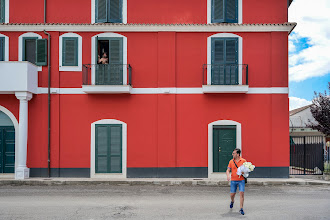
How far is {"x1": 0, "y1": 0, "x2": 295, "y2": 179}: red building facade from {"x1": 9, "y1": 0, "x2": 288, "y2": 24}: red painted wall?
45 millimetres

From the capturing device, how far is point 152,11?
52.2ft

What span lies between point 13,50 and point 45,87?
7.32ft

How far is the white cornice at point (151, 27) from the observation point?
51.3 ft

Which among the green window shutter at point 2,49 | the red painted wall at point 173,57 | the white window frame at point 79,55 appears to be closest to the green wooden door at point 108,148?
the red painted wall at point 173,57

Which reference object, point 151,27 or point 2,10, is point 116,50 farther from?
point 2,10

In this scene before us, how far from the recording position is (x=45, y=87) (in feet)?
51.8

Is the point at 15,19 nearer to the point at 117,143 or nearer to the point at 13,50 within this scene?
the point at 13,50

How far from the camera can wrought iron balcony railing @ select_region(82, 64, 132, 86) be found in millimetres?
15445

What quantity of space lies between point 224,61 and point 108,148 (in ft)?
21.3

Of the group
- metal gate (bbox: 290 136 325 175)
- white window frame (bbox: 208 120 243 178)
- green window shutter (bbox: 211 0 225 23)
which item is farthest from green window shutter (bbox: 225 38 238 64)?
metal gate (bbox: 290 136 325 175)

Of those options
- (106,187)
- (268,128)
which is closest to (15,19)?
(106,187)

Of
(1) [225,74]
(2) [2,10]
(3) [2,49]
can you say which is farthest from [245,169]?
(2) [2,10]

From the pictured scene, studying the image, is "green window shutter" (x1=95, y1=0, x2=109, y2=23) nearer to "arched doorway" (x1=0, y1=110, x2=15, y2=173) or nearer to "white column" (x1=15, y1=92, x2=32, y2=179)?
"white column" (x1=15, y1=92, x2=32, y2=179)

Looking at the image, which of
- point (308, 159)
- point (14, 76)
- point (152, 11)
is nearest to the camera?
point (14, 76)
